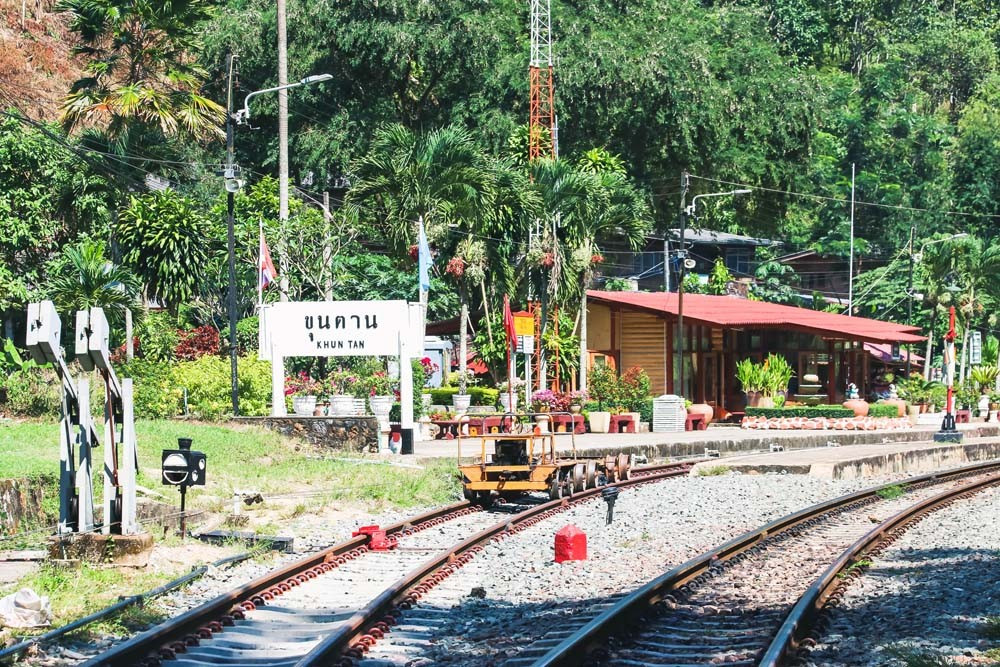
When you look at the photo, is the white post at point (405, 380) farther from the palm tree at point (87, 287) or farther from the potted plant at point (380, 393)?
the palm tree at point (87, 287)

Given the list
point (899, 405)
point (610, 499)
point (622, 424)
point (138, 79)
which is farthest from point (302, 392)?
point (899, 405)

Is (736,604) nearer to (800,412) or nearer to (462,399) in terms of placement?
(462,399)

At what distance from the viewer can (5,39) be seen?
56.1 metres

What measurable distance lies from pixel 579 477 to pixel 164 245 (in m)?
18.9

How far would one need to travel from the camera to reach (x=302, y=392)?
115 ft

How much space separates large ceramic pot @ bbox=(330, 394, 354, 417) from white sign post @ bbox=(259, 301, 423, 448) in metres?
2.25

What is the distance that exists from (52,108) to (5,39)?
4.13m

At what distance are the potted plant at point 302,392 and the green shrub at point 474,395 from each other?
804 centimetres

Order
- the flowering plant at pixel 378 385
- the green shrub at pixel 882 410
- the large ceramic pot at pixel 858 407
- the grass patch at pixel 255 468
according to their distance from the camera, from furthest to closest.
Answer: the green shrub at pixel 882 410, the large ceramic pot at pixel 858 407, the flowering plant at pixel 378 385, the grass patch at pixel 255 468

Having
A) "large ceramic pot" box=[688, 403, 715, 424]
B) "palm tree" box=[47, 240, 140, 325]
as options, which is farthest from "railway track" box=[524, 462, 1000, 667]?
"large ceramic pot" box=[688, 403, 715, 424]

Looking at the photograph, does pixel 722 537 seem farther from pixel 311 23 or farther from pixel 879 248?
pixel 879 248

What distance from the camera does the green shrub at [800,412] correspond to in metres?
46.3

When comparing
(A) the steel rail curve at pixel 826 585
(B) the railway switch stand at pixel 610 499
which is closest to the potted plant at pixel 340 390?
(A) the steel rail curve at pixel 826 585

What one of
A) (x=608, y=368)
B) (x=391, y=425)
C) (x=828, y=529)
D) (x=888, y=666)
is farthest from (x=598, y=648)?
(x=608, y=368)
